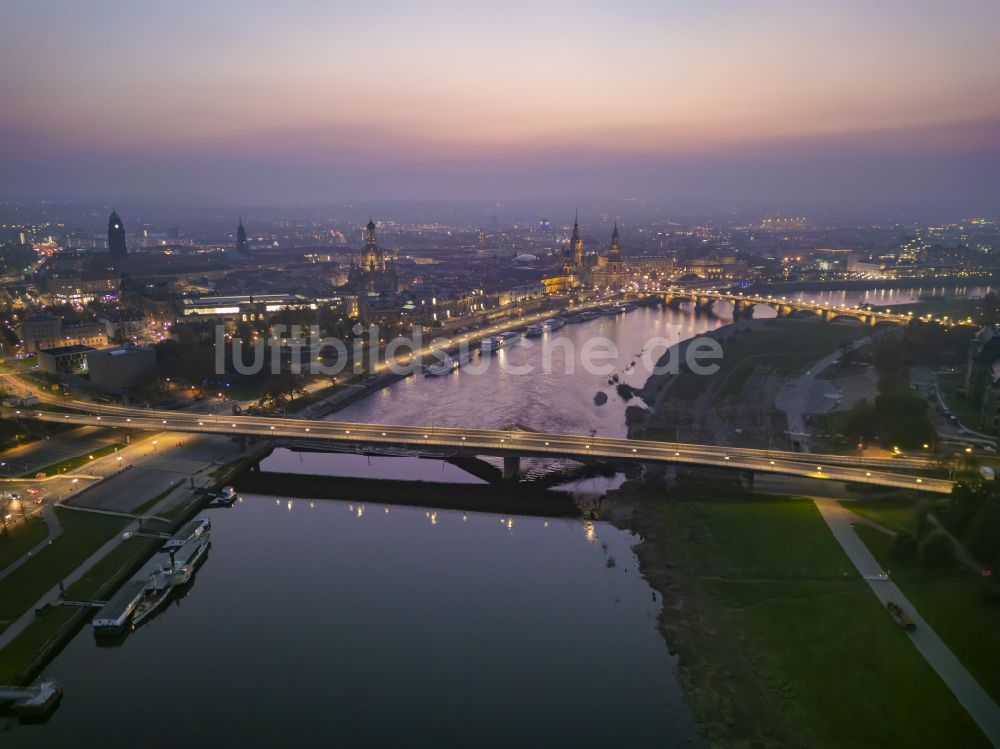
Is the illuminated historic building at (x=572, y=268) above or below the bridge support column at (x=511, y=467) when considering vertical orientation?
above

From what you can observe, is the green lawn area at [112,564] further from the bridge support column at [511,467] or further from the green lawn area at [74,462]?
the bridge support column at [511,467]

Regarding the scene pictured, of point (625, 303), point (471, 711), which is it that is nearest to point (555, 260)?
point (625, 303)

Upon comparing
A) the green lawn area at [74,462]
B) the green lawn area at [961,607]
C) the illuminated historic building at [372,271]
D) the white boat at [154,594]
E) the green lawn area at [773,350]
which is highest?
the illuminated historic building at [372,271]

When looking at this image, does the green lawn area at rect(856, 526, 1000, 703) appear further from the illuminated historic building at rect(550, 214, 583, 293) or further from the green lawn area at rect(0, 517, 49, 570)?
the illuminated historic building at rect(550, 214, 583, 293)

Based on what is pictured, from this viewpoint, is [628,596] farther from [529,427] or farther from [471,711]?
[529,427]

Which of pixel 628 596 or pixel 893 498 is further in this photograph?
pixel 893 498

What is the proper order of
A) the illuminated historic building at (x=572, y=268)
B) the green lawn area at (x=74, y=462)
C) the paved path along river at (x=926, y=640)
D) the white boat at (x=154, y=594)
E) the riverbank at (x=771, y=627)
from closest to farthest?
1. the paved path along river at (x=926, y=640)
2. the riverbank at (x=771, y=627)
3. the white boat at (x=154, y=594)
4. the green lawn area at (x=74, y=462)
5. the illuminated historic building at (x=572, y=268)

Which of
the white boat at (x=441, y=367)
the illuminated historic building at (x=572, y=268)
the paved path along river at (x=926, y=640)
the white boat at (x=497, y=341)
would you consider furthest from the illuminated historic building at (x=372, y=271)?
the paved path along river at (x=926, y=640)
